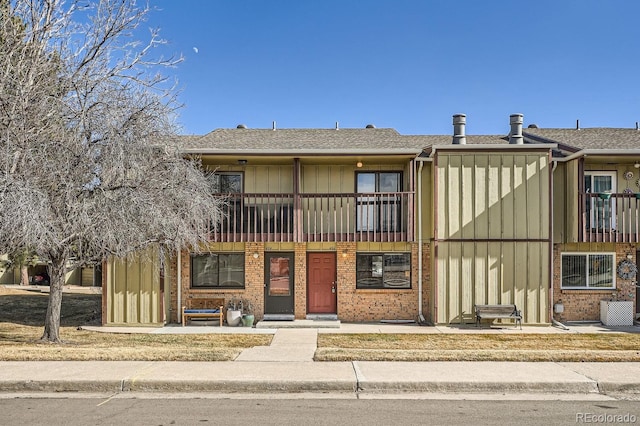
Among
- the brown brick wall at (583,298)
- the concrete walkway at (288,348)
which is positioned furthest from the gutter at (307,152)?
the brown brick wall at (583,298)

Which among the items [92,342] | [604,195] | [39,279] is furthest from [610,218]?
[39,279]

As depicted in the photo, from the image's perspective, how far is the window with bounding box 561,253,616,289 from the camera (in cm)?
1567

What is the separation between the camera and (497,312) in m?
14.6

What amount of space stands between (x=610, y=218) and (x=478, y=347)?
7013mm

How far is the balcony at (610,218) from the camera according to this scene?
14.8m

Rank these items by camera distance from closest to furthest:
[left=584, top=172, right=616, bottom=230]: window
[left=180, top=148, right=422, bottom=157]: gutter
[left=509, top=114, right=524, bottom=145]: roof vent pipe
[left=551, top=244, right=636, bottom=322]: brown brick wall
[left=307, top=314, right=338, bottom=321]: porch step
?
[left=180, top=148, right=422, bottom=157]: gutter → [left=584, top=172, right=616, bottom=230]: window → [left=307, top=314, right=338, bottom=321]: porch step → [left=551, top=244, right=636, bottom=322]: brown brick wall → [left=509, top=114, right=524, bottom=145]: roof vent pipe

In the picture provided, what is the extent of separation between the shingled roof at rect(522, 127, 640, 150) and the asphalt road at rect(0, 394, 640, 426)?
10.5 meters

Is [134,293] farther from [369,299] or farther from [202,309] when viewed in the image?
[369,299]

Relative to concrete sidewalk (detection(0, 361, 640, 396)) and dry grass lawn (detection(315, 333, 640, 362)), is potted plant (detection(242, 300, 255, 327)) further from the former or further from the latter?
concrete sidewalk (detection(0, 361, 640, 396))

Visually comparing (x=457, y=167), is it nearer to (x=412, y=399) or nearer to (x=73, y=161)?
(x=412, y=399)

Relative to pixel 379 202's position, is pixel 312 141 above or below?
above

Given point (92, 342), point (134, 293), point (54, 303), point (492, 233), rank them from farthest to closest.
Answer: point (492, 233)
point (134, 293)
point (92, 342)
point (54, 303)

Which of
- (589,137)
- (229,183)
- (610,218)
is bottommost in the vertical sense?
(610,218)

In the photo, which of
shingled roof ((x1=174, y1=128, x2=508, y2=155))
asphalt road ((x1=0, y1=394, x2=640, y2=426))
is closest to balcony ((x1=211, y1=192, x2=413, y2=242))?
shingled roof ((x1=174, y1=128, x2=508, y2=155))
